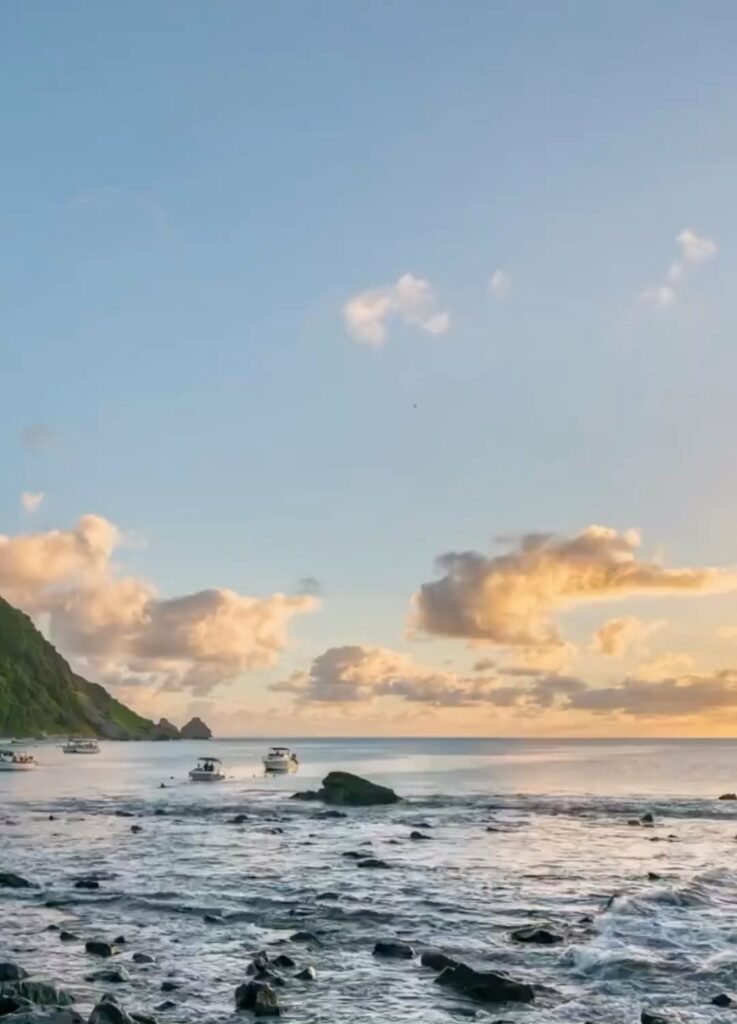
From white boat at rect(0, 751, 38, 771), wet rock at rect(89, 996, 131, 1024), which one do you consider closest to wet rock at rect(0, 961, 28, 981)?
wet rock at rect(89, 996, 131, 1024)

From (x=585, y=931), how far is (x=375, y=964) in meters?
8.76

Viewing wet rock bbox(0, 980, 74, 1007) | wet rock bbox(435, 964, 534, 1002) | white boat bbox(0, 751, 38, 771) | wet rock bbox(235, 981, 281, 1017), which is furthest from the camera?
white boat bbox(0, 751, 38, 771)

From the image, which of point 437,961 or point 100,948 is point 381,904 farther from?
point 100,948

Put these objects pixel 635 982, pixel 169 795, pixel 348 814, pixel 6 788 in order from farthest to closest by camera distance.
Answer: pixel 6 788 < pixel 169 795 < pixel 348 814 < pixel 635 982

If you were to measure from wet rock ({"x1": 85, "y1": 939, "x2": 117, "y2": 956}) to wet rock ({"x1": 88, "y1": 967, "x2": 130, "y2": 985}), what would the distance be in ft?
8.62

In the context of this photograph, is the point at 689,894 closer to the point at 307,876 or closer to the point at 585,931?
the point at 585,931

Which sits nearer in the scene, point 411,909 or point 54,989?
point 54,989

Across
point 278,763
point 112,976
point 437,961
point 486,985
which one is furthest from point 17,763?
point 486,985

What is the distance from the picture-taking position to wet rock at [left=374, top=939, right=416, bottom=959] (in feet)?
98.5

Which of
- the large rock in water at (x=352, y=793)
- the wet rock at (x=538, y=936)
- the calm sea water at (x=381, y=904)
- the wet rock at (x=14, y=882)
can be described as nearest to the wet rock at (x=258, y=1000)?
the calm sea water at (x=381, y=904)

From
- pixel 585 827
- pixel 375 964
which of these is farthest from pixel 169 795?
pixel 375 964

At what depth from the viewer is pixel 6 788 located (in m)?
125

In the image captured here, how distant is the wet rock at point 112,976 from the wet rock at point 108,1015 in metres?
4.56

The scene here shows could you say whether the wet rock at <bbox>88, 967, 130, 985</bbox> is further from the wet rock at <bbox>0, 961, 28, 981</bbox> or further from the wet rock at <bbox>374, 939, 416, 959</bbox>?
the wet rock at <bbox>374, 939, 416, 959</bbox>
